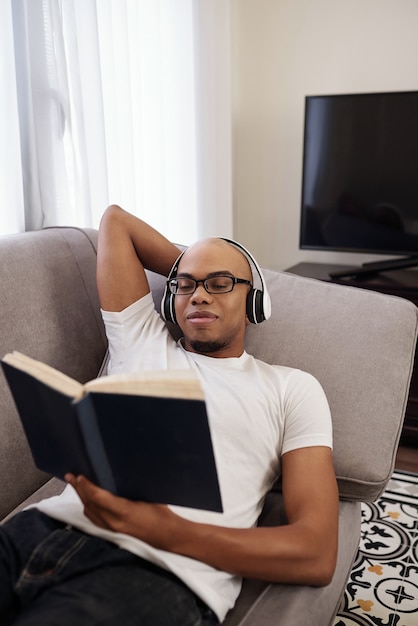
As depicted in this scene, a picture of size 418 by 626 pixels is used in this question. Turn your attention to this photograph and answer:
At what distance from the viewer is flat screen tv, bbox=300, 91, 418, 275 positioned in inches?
99.8

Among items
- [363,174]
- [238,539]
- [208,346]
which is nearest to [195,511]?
[238,539]

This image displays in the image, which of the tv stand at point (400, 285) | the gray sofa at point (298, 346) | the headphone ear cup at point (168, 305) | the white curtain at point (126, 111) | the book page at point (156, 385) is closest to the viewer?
the book page at point (156, 385)

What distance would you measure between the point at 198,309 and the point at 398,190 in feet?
5.54

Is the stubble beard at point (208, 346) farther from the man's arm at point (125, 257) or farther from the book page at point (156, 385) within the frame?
the book page at point (156, 385)

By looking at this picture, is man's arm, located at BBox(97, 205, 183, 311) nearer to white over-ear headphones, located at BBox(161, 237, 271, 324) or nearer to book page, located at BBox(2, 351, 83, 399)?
white over-ear headphones, located at BBox(161, 237, 271, 324)

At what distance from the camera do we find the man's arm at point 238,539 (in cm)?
91

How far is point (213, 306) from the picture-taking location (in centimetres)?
127

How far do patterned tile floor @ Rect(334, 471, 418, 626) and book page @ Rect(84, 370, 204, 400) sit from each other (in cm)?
110


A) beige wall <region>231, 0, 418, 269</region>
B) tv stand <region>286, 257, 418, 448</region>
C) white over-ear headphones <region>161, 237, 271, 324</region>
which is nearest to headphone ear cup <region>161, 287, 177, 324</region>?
white over-ear headphones <region>161, 237, 271, 324</region>

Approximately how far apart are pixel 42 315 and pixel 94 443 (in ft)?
2.14

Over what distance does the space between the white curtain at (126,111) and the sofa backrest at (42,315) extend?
12.6 inches

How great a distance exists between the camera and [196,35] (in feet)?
8.44

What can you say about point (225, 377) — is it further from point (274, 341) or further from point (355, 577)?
point (355, 577)

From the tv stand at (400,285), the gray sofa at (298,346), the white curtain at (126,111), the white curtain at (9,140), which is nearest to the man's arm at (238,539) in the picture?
the gray sofa at (298,346)
